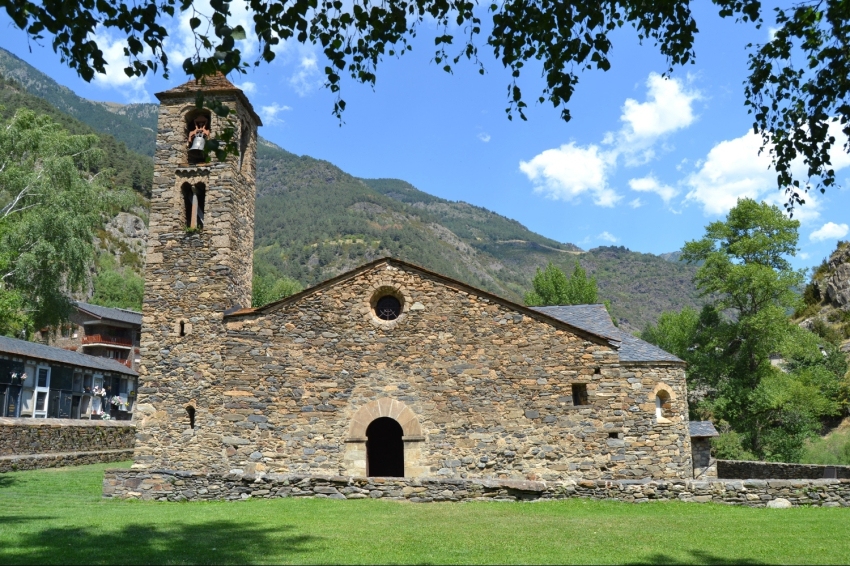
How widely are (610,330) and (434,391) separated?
6006mm

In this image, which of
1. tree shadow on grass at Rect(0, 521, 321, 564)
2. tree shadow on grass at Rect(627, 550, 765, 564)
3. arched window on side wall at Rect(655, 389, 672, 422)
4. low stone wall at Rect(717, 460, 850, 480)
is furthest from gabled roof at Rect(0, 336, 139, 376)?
low stone wall at Rect(717, 460, 850, 480)

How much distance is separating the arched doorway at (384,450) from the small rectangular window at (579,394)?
5.75 m

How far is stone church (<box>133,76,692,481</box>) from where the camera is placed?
608 inches

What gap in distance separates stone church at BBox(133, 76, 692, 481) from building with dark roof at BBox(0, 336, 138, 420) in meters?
17.5

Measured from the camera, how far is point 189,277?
731 inches

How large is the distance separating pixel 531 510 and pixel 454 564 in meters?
5.26

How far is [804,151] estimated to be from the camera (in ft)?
23.1

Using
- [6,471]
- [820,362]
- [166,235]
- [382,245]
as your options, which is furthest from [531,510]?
[382,245]

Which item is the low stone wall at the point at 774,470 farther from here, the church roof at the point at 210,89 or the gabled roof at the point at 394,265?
the church roof at the point at 210,89

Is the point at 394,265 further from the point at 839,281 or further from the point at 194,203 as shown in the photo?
the point at 839,281

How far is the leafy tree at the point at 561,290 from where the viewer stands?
149ft

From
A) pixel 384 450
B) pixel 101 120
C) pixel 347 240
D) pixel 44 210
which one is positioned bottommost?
Answer: pixel 384 450

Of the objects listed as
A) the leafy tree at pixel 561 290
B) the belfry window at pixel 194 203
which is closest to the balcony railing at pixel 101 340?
the leafy tree at pixel 561 290

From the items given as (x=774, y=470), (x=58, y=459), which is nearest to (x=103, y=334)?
(x=58, y=459)
